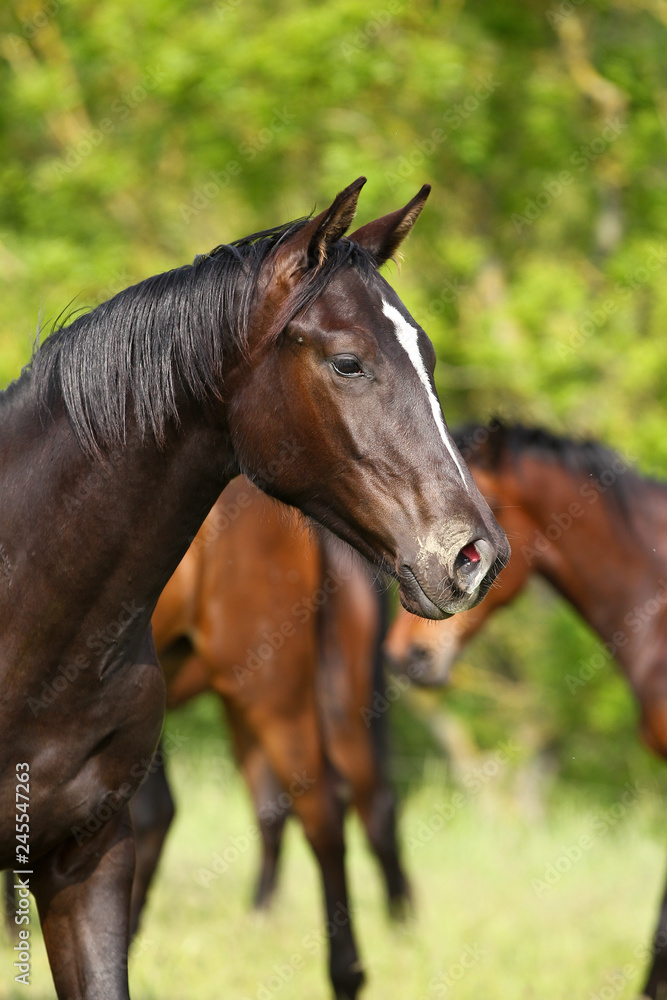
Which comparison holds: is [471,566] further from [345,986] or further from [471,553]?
[345,986]

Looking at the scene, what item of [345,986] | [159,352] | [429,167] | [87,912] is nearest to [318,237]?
[159,352]

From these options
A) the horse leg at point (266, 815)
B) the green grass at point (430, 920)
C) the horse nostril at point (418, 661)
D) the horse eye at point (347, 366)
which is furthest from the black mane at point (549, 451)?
the horse eye at point (347, 366)

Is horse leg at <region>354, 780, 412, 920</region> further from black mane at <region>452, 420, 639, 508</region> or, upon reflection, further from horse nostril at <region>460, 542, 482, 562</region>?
horse nostril at <region>460, 542, 482, 562</region>

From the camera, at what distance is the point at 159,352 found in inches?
94.0

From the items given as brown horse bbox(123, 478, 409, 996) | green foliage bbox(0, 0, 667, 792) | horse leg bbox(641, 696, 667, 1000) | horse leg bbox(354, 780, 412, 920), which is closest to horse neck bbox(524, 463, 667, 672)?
horse leg bbox(641, 696, 667, 1000)

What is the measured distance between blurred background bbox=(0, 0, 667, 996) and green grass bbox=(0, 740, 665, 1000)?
3312mm

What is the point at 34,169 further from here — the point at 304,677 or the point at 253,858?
the point at 304,677

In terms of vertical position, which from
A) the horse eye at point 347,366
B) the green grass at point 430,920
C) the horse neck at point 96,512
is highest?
the horse eye at point 347,366

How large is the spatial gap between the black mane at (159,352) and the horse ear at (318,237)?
0.12 feet

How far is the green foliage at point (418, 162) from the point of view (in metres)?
10.5

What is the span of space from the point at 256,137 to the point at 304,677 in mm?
7726

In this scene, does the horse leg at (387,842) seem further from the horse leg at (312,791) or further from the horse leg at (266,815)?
the horse leg at (312,791)

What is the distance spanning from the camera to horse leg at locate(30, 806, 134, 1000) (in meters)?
2.54

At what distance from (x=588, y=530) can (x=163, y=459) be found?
325cm
